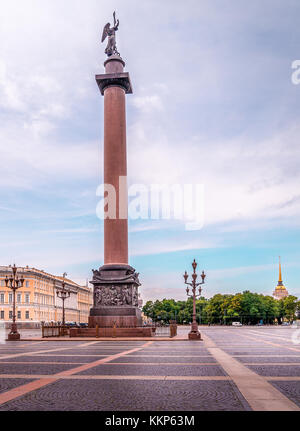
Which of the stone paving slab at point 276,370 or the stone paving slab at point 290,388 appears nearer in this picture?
the stone paving slab at point 290,388

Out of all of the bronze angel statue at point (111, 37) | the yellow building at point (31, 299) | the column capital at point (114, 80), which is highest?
the bronze angel statue at point (111, 37)

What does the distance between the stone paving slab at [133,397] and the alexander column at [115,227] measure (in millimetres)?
27596

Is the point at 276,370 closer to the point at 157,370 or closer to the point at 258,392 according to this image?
the point at 157,370

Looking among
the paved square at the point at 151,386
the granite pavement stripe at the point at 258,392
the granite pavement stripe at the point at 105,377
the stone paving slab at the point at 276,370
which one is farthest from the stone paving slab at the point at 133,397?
the stone paving slab at the point at 276,370

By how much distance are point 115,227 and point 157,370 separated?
Answer: 2755 centimetres

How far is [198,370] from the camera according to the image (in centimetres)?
1460

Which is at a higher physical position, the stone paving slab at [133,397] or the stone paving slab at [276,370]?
the stone paving slab at [133,397]

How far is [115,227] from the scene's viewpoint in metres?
41.7

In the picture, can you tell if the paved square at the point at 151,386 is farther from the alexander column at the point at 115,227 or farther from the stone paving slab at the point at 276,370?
the alexander column at the point at 115,227

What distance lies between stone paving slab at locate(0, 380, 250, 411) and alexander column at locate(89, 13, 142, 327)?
90.5 ft

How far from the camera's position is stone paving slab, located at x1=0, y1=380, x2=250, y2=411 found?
862 centimetres

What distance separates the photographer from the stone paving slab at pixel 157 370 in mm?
13750
